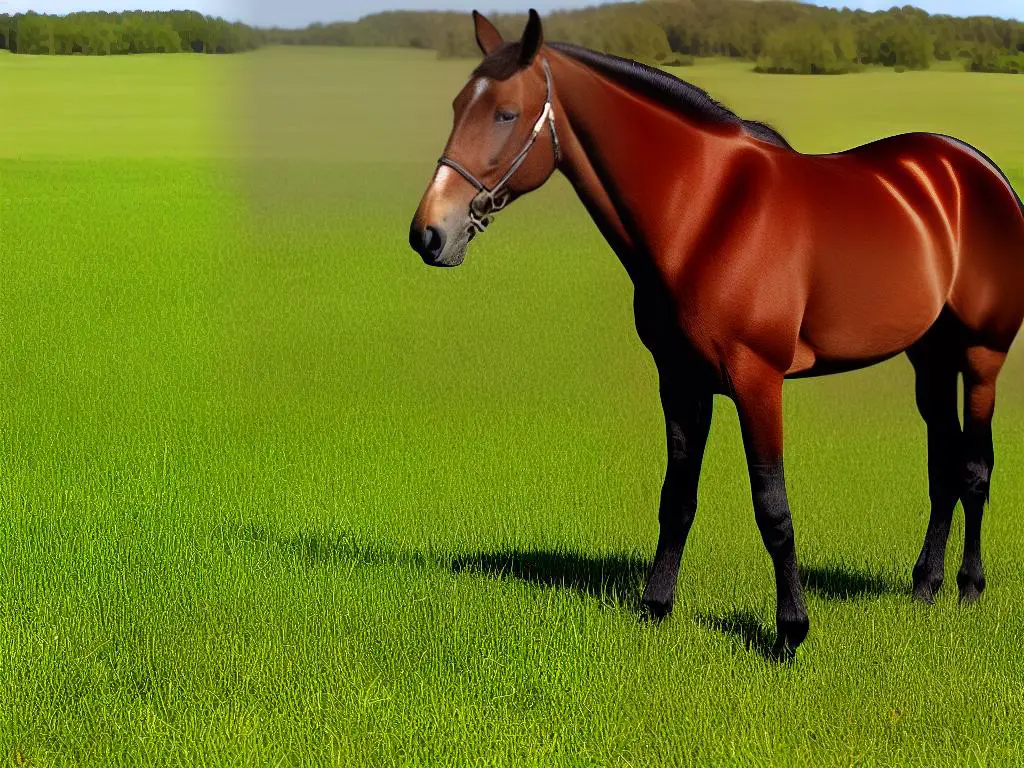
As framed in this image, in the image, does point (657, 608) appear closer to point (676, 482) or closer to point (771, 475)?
point (676, 482)

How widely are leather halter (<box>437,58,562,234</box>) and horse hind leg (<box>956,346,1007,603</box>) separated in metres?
2.94

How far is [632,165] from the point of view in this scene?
5859 millimetres

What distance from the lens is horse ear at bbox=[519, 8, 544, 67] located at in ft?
17.6

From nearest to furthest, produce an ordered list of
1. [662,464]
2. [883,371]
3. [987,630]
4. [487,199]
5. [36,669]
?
[487,199] → [36,669] → [987,630] → [662,464] → [883,371]

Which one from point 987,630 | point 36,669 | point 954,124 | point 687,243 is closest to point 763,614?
point 987,630

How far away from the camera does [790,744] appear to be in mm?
5328

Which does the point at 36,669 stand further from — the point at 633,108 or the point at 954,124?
the point at 954,124

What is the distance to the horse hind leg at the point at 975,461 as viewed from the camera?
7.28 m

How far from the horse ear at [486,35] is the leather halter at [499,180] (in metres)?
0.24

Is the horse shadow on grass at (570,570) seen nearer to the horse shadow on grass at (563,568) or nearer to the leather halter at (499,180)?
the horse shadow on grass at (563,568)

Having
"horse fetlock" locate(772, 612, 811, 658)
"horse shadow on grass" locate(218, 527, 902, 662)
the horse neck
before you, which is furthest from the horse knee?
the horse neck

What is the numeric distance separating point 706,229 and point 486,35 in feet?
4.16

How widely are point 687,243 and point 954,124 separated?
25.6 m

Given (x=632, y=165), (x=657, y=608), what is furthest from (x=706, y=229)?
(x=657, y=608)
